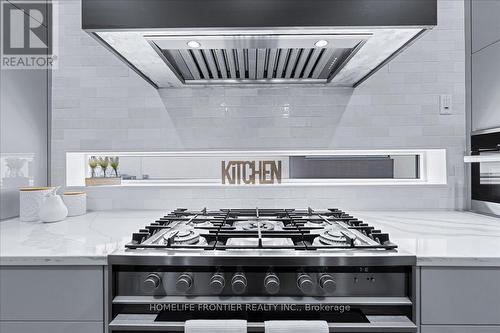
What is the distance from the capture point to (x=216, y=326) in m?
1.03

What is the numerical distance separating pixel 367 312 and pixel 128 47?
51.8 inches

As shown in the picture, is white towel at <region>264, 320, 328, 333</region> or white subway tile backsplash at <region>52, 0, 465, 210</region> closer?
white towel at <region>264, 320, 328, 333</region>

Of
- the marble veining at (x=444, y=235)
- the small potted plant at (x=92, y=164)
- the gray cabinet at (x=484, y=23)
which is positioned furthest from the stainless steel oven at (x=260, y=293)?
the gray cabinet at (x=484, y=23)

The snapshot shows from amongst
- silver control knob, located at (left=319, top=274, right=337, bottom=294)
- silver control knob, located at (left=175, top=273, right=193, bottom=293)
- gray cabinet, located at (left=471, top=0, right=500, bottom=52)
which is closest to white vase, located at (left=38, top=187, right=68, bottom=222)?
silver control knob, located at (left=175, top=273, right=193, bottom=293)

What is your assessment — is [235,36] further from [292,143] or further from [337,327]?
[337,327]

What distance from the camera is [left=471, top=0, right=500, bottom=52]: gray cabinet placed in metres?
1.74

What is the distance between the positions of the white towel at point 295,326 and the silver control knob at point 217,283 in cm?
17

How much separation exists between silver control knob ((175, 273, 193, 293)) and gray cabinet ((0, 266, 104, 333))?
266 millimetres

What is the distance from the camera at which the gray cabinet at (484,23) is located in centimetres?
174

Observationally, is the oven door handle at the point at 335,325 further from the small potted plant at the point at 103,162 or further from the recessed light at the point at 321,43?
the small potted plant at the point at 103,162

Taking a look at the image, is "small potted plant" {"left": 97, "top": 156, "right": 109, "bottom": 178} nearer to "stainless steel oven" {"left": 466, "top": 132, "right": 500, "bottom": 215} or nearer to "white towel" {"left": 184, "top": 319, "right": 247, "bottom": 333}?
"white towel" {"left": 184, "top": 319, "right": 247, "bottom": 333}

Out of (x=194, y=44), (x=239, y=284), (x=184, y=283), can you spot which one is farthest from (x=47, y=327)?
(x=194, y=44)

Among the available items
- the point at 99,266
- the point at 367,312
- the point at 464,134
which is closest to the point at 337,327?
the point at 367,312

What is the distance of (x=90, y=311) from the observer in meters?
1.12
